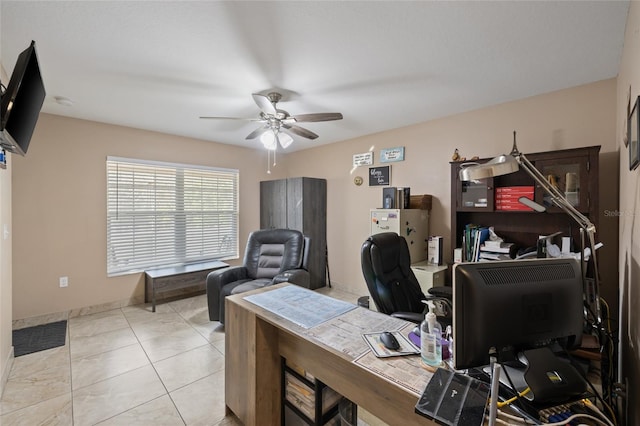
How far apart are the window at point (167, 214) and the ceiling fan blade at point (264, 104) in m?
2.40

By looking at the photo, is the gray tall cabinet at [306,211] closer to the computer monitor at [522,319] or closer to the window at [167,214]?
the window at [167,214]

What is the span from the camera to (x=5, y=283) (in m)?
2.23

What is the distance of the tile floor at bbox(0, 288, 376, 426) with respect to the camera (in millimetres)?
1821

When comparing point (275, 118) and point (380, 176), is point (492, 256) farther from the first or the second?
point (275, 118)

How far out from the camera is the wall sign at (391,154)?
3.78 metres

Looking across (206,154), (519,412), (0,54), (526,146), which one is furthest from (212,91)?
(526,146)

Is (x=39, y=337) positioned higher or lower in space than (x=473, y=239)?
lower

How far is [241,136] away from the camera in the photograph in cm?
423

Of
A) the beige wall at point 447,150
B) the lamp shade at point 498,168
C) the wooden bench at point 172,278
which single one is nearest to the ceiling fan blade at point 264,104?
the lamp shade at point 498,168

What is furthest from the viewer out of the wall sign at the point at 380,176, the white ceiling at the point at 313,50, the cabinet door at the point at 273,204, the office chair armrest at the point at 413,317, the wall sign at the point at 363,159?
the cabinet door at the point at 273,204

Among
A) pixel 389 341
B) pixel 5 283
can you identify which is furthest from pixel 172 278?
pixel 389 341

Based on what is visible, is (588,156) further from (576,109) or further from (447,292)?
(447,292)

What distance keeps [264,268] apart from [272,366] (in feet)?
6.44

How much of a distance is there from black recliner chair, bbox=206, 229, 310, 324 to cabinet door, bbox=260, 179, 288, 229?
40.3 inches
